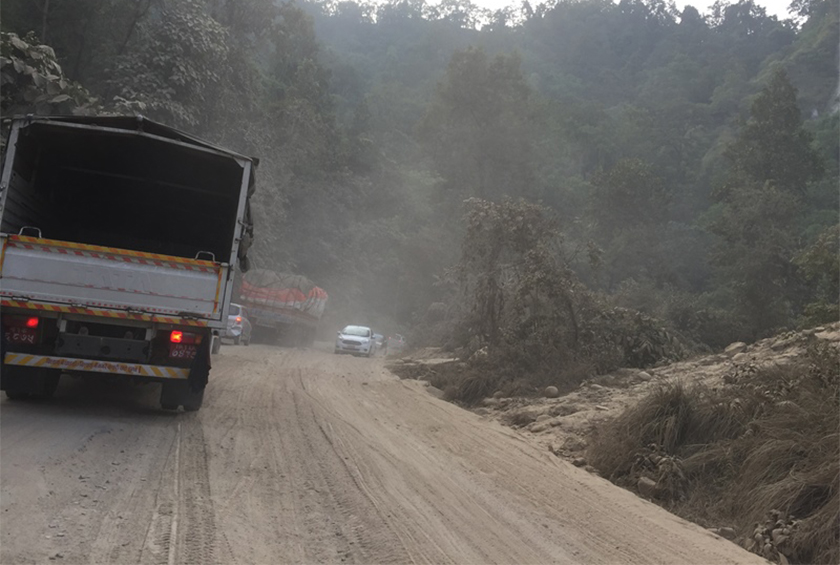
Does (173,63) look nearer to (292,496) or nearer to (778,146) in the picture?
(292,496)

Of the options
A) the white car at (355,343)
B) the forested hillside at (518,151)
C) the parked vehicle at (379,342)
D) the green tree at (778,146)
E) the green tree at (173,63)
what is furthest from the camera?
the green tree at (778,146)

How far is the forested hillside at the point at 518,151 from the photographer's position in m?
17.9

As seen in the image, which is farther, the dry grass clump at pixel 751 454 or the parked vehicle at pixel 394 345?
the parked vehicle at pixel 394 345

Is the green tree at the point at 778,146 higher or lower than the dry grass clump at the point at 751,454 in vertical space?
higher

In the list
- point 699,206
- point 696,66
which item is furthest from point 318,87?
point 696,66

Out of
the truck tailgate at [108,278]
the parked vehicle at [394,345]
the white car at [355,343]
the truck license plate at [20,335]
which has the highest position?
the truck tailgate at [108,278]

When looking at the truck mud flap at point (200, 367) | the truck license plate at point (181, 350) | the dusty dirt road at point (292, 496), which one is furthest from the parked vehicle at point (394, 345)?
the truck license plate at point (181, 350)

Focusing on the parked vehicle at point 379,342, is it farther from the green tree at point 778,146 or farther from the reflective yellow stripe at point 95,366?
the reflective yellow stripe at point 95,366

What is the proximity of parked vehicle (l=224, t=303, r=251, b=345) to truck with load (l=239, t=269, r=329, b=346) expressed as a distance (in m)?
4.47

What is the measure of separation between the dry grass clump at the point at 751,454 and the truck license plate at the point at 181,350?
4.86 m

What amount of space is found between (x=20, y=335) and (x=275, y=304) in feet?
78.8

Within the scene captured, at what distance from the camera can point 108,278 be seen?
891 centimetres

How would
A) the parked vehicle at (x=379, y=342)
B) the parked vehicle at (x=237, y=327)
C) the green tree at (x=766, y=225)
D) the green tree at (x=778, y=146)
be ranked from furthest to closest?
the green tree at (x=778, y=146), the parked vehicle at (x=379, y=342), the green tree at (x=766, y=225), the parked vehicle at (x=237, y=327)

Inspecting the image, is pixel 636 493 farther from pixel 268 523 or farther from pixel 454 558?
pixel 268 523
